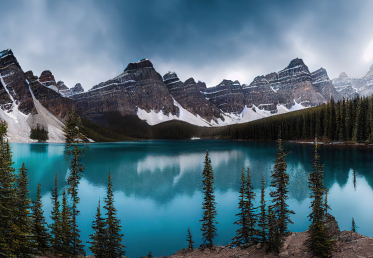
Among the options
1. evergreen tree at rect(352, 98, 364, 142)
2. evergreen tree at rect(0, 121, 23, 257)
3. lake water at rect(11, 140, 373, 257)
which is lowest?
lake water at rect(11, 140, 373, 257)

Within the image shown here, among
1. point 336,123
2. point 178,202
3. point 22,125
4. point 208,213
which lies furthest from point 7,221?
point 22,125

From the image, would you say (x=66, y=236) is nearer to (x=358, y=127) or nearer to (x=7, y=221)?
(x=7, y=221)

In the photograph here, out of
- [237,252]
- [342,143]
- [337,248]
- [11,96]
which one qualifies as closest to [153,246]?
[237,252]

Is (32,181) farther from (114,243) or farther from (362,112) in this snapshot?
(362,112)

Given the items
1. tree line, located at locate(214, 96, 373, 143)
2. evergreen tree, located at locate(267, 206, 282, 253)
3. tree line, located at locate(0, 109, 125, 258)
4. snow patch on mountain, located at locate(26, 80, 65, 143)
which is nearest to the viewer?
tree line, located at locate(0, 109, 125, 258)

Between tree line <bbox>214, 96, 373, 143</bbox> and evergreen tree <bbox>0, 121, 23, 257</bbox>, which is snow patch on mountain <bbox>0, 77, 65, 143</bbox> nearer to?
evergreen tree <bbox>0, 121, 23, 257</bbox>

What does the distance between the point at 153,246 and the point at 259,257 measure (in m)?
8.52

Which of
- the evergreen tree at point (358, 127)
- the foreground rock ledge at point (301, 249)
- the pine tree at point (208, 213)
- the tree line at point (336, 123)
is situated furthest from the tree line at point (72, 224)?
the evergreen tree at point (358, 127)

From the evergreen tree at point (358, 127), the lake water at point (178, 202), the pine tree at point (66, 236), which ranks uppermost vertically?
the evergreen tree at point (358, 127)

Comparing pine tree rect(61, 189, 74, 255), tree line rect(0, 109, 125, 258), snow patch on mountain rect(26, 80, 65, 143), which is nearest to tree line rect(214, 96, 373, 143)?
tree line rect(0, 109, 125, 258)

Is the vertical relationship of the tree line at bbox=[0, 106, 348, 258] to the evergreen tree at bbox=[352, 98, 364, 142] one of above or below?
below

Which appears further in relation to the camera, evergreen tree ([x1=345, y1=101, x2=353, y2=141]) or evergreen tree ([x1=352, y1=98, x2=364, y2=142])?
evergreen tree ([x1=345, y1=101, x2=353, y2=141])

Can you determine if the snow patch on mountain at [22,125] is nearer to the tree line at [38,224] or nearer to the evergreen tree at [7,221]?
the tree line at [38,224]

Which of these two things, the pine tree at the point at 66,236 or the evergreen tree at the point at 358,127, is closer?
the pine tree at the point at 66,236
